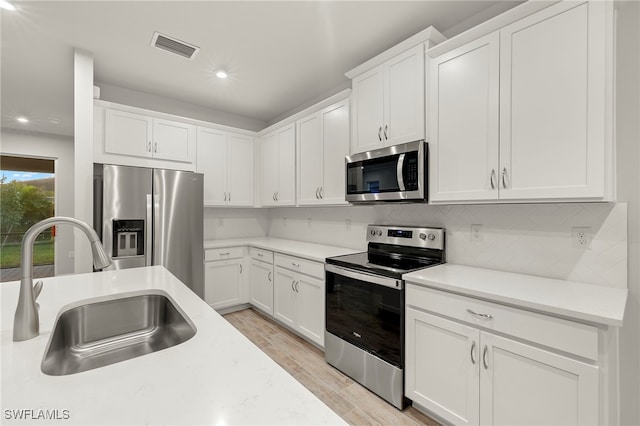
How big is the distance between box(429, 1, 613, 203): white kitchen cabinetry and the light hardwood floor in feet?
4.72

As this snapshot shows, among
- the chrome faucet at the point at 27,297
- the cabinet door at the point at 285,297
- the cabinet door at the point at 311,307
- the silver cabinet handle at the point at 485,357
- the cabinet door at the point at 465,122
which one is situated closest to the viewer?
the chrome faucet at the point at 27,297

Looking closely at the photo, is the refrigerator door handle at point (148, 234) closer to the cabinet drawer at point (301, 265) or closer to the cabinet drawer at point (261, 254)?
the cabinet drawer at point (261, 254)

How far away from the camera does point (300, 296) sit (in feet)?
9.11

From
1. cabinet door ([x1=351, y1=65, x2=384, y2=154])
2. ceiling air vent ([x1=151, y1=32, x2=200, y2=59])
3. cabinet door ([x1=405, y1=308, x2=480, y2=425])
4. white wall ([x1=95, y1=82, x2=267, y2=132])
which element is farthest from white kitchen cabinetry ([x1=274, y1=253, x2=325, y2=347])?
white wall ([x1=95, y1=82, x2=267, y2=132])

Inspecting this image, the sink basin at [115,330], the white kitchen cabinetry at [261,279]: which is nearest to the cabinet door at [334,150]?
the white kitchen cabinetry at [261,279]

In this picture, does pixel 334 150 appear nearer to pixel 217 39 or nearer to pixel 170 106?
pixel 217 39

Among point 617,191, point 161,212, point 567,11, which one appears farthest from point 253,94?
point 617,191

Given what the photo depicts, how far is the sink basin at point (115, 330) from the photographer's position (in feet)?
3.51

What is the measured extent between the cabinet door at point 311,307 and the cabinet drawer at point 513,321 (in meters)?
0.98

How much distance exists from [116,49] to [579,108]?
11.2 ft

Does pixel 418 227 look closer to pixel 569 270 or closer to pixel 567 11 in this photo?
pixel 569 270

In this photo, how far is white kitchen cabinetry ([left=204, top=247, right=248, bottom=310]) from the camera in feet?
11.1

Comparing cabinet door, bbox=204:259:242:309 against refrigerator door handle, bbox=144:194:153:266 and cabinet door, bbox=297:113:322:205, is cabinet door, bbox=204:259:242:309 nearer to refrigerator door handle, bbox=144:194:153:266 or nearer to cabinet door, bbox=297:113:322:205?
refrigerator door handle, bbox=144:194:153:266

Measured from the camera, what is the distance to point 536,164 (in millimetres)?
1554
